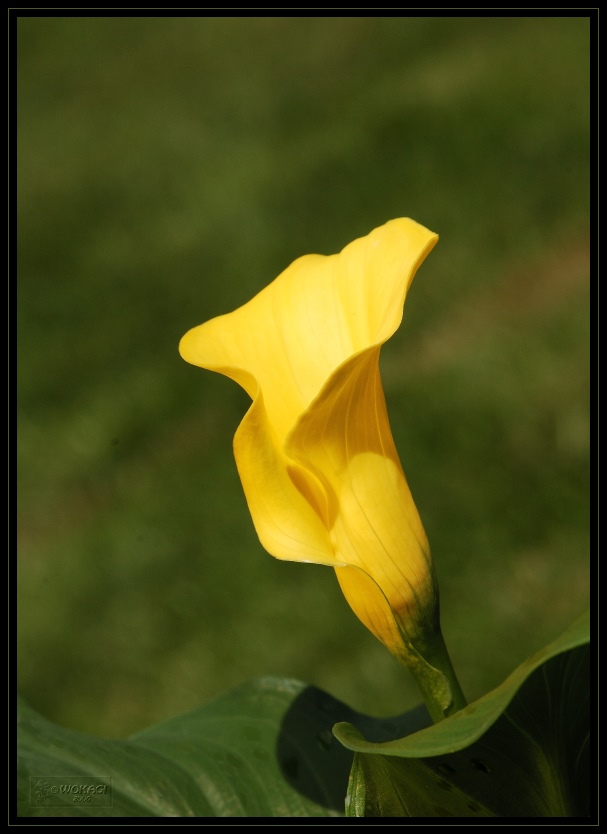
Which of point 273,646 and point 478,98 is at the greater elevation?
point 478,98

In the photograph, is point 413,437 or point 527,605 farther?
point 413,437

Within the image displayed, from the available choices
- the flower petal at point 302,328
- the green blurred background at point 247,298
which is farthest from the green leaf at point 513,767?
the green blurred background at point 247,298

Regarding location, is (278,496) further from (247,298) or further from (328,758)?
(247,298)

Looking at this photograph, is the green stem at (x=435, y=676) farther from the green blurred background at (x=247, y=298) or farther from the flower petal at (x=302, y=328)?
the green blurred background at (x=247, y=298)

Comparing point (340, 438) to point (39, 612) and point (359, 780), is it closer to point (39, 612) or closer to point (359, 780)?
point (359, 780)

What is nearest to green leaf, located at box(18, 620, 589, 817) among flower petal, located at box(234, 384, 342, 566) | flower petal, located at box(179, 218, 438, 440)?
flower petal, located at box(234, 384, 342, 566)

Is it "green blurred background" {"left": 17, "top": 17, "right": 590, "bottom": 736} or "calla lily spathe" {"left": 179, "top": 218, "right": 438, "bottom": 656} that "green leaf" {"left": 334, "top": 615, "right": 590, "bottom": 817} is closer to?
"calla lily spathe" {"left": 179, "top": 218, "right": 438, "bottom": 656}

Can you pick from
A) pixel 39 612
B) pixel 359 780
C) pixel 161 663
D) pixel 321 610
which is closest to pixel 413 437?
pixel 321 610
